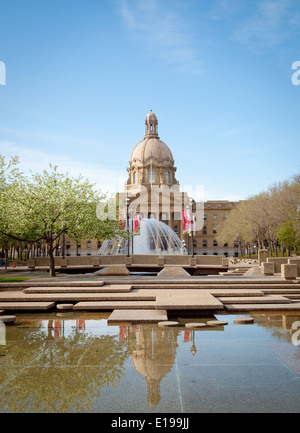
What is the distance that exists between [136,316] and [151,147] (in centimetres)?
10987

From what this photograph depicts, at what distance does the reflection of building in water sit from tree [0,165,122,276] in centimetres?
1525

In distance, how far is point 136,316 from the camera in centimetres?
1320

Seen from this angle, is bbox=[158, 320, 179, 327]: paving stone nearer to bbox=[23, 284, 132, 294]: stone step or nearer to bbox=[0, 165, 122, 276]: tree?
bbox=[23, 284, 132, 294]: stone step

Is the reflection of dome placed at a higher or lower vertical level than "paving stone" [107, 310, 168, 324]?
higher

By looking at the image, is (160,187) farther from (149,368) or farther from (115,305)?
(149,368)

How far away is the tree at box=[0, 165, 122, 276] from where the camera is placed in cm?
2588

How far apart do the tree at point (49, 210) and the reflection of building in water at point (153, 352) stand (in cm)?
1525

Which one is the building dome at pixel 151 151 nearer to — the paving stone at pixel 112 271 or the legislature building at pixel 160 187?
the legislature building at pixel 160 187

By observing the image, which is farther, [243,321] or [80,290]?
[80,290]

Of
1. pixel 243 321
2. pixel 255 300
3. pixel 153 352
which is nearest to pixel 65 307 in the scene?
pixel 243 321

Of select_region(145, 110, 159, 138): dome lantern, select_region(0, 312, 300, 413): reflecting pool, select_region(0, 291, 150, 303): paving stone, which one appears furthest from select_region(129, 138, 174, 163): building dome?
select_region(0, 312, 300, 413): reflecting pool
